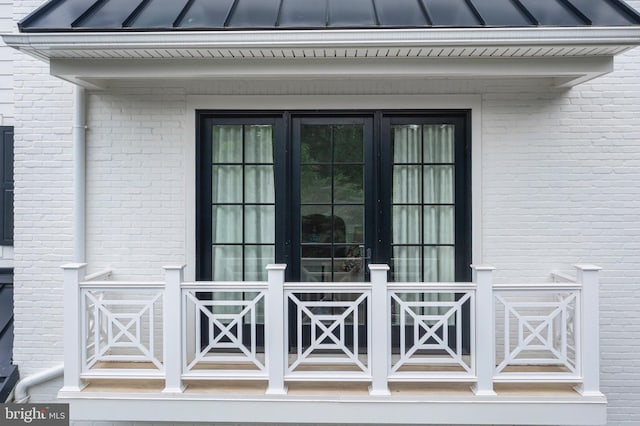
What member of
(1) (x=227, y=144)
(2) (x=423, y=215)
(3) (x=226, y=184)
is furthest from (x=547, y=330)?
(1) (x=227, y=144)

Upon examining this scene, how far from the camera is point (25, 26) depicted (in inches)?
162

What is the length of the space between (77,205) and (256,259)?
1.87 meters

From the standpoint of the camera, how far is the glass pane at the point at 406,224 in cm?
519

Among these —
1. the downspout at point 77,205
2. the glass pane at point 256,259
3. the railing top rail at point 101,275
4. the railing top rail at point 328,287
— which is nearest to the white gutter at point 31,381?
the downspout at point 77,205

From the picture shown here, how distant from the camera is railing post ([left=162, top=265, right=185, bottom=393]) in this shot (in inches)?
166

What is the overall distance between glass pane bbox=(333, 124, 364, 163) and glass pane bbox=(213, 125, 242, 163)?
3.31 ft

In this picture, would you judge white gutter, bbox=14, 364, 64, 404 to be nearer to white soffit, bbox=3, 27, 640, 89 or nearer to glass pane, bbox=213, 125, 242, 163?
glass pane, bbox=213, 125, 242, 163

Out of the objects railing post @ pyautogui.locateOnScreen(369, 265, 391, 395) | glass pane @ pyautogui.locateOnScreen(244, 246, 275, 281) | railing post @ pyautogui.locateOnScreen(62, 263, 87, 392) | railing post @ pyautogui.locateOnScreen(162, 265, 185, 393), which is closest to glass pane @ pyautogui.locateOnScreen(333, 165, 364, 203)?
glass pane @ pyautogui.locateOnScreen(244, 246, 275, 281)

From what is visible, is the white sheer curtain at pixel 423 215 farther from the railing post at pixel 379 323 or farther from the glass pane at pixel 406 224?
the railing post at pixel 379 323

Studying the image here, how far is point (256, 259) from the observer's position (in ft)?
17.2

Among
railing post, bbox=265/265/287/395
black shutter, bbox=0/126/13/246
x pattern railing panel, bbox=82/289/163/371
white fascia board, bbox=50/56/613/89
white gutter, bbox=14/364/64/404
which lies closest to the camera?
railing post, bbox=265/265/287/395

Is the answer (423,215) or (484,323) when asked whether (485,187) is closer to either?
(423,215)

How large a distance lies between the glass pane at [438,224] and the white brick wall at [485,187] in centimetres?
34

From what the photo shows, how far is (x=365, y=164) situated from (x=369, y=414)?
7.81 feet
